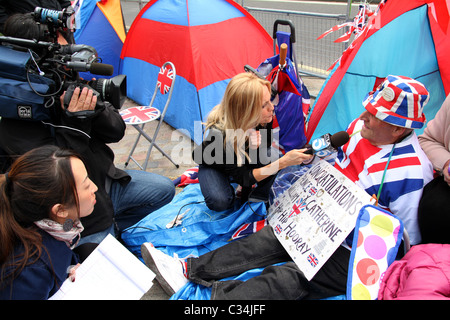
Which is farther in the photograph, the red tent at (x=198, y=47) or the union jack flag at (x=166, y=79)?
the red tent at (x=198, y=47)

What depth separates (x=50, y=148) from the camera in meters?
1.48

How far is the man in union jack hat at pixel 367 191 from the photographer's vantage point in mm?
1720

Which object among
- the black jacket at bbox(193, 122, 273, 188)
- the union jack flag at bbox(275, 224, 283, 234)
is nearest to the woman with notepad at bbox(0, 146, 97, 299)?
the black jacket at bbox(193, 122, 273, 188)

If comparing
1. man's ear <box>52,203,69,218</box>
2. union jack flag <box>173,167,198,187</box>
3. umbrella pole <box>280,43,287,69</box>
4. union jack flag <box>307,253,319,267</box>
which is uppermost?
umbrella pole <box>280,43,287,69</box>

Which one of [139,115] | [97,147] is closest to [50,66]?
[97,147]

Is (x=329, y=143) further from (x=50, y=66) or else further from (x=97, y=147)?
(x=50, y=66)

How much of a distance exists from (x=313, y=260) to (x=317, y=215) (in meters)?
0.29

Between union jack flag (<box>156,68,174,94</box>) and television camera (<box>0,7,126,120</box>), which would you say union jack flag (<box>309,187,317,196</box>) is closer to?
television camera (<box>0,7,126,120</box>)

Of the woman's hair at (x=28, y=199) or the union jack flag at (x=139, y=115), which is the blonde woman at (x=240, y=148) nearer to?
the union jack flag at (x=139, y=115)

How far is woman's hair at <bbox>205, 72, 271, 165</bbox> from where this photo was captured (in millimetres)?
2193

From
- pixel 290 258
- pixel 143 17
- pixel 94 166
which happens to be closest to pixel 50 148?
pixel 94 166

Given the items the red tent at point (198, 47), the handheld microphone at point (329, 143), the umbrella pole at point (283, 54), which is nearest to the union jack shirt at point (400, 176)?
the handheld microphone at point (329, 143)

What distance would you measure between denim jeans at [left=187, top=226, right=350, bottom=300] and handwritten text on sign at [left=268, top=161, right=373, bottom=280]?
0.07 metres

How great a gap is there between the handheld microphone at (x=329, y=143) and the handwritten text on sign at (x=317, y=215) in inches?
5.1
